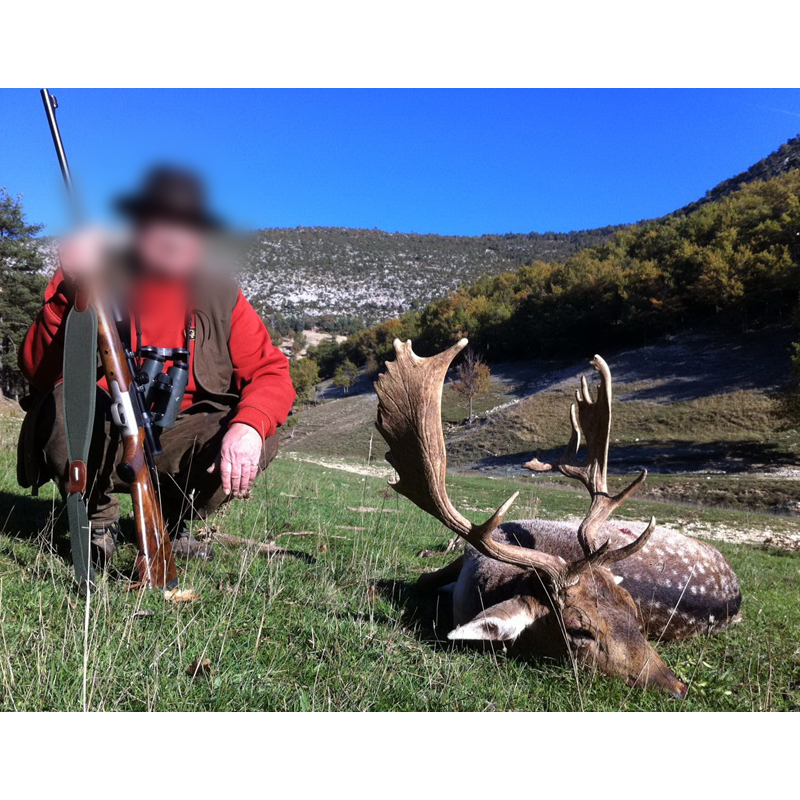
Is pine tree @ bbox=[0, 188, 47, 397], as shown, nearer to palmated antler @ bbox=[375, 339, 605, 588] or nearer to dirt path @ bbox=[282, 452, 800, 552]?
dirt path @ bbox=[282, 452, 800, 552]

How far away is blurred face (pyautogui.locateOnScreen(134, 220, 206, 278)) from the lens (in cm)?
363

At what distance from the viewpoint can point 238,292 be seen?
4.29m

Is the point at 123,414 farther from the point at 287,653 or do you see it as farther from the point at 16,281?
the point at 16,281

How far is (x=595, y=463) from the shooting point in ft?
14.0

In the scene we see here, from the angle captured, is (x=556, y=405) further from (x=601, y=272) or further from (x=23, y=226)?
(x=23, y=226)

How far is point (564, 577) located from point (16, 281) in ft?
131

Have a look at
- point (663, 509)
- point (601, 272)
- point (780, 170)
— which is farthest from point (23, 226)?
point (780, 170)

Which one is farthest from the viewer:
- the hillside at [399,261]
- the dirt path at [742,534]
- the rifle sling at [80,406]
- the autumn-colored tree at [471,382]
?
the hillside at [399,261]

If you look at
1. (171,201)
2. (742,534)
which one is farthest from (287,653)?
(742,534)

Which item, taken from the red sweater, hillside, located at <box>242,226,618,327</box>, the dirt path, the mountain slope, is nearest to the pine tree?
hillside, located at <box>242,226,618,327</box>

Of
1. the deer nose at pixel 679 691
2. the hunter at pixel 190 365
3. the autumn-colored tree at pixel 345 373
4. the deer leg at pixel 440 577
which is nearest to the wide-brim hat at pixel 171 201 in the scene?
the hunter at pixel 190 365

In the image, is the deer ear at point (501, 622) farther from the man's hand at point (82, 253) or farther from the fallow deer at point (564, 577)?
the man's hand at point (82, 253)

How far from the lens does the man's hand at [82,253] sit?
3404 millimetres

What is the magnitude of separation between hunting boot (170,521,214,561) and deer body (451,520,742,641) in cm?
185
